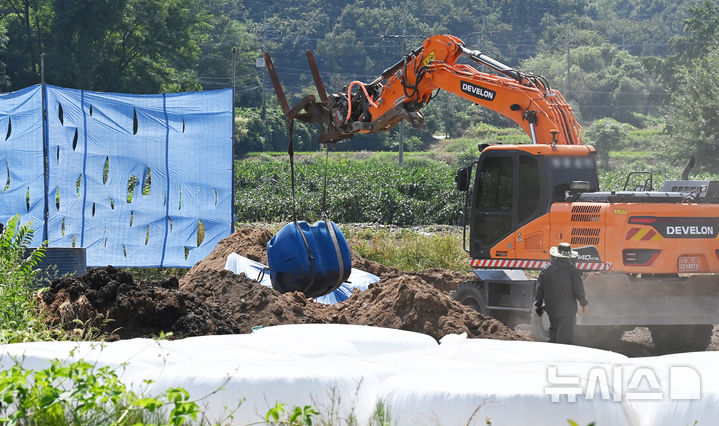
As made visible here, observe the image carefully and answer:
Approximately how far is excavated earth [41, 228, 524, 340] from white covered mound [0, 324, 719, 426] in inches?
88.7

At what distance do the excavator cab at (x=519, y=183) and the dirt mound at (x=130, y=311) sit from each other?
4.08 m

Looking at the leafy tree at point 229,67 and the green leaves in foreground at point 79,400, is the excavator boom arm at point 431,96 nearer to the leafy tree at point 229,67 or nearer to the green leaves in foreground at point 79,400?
the green leaves in foreground at point 79,400

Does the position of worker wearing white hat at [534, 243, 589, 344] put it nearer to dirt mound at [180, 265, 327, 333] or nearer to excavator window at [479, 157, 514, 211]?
excavator window at [479, 157, 514, 211]

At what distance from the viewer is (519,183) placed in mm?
11430

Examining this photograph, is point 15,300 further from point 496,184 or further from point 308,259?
point 496,184

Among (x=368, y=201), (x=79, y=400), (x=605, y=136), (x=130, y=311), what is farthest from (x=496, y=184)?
(x=605, y=136)

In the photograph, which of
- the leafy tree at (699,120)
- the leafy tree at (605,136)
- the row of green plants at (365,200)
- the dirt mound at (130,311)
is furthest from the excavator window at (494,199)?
the leafy tree at (605,136)

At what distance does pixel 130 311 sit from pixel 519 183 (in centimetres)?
521

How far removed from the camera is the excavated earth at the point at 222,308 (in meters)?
8.52

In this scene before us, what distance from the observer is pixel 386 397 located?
15.8 ft

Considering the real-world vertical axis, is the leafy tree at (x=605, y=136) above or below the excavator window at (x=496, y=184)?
above

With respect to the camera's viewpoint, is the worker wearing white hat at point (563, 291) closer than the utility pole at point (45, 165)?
Yes

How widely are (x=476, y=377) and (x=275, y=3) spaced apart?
14748cm

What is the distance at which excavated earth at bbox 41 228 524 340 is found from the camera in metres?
8.52
